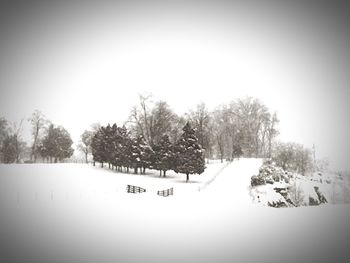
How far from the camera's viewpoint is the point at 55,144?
65375mm

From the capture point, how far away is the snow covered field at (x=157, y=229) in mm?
13758

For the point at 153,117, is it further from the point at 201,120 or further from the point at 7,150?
the point at 7,150

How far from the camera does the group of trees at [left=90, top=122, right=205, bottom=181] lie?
1628 inches

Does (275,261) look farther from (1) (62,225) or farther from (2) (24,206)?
(2) (24,206)

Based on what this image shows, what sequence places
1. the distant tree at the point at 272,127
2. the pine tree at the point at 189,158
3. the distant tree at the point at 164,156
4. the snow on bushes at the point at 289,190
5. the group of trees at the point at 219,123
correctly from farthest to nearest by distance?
the distant tree at the point at 272,127 → the group of trees at the point at 219,123 → the distant tree at the point at 164,156 → the pine tree at the point at 189,158 → the snow on bushes at the point at 289,190

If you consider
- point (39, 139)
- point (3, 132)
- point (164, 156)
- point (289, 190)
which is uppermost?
point (3, 132)

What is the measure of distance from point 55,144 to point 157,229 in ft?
185

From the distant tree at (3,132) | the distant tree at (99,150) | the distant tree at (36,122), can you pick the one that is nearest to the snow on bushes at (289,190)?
the distant tree at (99,150)

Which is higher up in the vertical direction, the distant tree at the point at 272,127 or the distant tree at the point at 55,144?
the distant tree at the point at 272,127

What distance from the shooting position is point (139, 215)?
20.3m

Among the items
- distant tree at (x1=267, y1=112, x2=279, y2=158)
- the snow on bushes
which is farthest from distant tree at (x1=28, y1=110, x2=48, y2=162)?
distant tree at (x1=267, y1=112, x2=279, y2=158)

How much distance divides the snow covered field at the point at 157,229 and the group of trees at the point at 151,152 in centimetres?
1259

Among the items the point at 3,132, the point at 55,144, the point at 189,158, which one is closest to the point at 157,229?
the point at 189,158

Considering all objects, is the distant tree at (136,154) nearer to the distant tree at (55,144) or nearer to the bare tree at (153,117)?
the bare tree at (153,117)
